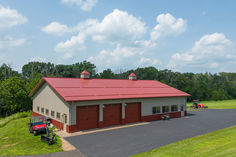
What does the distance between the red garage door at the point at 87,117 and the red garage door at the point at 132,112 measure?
4701 millimetres

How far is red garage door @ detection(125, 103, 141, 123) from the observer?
24.0 m

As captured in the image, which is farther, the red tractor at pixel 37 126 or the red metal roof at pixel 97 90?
the red metal roof at pixel 97 90

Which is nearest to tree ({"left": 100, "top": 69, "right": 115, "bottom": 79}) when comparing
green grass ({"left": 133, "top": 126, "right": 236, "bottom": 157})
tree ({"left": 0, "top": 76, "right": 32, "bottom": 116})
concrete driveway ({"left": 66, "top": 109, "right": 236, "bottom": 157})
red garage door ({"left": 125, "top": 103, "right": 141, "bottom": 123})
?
tree ({"left": 0, "top": 76, "right": 32, "bottom": 116})

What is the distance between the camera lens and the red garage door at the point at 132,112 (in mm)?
24047

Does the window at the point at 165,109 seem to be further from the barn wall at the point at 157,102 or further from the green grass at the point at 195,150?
the green grass at the point at 195,150

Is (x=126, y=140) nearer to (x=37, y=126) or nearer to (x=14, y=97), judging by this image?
(x=37, y=126)

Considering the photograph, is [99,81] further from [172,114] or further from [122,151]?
[122,151]

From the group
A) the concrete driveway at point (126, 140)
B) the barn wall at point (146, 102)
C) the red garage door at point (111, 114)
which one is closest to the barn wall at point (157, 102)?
the barn wall at point (146, 102)

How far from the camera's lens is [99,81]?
28156 mm

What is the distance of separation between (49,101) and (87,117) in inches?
273

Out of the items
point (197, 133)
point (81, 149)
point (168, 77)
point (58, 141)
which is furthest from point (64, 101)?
point (168, 77)

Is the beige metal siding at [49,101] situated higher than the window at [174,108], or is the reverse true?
the beige metal siding at [49,101]

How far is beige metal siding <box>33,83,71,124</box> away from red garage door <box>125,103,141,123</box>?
27.4 feet

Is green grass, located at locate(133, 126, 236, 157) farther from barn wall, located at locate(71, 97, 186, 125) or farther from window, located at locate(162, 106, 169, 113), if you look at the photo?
window, located at locate(162, 106, 169, 113)
